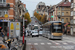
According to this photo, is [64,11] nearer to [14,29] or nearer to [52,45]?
[14,29]

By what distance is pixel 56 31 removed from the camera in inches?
1139

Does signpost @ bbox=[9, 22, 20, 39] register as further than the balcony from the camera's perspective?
No

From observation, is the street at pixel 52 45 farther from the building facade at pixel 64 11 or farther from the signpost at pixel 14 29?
the building facade at pixel 64 11

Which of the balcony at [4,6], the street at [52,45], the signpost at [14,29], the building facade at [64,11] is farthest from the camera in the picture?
the building facade at [64,11]

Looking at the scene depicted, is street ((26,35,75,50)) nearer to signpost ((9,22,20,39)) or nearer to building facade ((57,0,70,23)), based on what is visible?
signpost ((9,22,20,39))

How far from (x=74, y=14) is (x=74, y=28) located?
4.82 meters

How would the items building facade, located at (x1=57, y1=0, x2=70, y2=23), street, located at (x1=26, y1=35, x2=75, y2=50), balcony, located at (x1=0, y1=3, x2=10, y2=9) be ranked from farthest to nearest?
1. building facade, located at (x1=57, y1=0, x2=70, y2=23)
2. balcony, located at (x1=0, y1=3, x2=10, y2=9)
3. street, located at (x1=26, y1=35, x2=75, y2=50)

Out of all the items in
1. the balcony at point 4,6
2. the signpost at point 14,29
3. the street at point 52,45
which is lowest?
the street at point 52,45

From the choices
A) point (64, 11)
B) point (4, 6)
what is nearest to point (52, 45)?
point (4, 6)

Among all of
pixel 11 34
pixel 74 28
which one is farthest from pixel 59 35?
pixel 74 28

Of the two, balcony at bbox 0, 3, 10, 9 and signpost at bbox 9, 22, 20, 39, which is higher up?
balcony at bbox 0, 3, 10, 9

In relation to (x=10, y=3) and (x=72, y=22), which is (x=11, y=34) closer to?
(x=10, y=3)

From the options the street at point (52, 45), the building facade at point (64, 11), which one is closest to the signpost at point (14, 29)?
the street at point (52, 45)

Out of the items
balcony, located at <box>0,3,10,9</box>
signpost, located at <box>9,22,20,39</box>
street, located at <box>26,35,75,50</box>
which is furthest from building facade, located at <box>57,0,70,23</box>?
signpost, located at <box>9,22,20,39</box>
